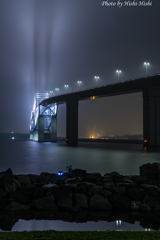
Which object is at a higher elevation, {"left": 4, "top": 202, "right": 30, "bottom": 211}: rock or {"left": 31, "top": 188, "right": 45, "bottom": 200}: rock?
{"left": 31, "top": 188, "right": 45, "bottom": 200}: rock

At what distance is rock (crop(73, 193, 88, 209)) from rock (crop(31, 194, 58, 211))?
717 mm

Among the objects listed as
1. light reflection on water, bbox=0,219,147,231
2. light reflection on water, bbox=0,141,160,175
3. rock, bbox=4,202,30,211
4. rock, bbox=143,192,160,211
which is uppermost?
rock, bbox=143,192,160,211

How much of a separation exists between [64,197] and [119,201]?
6.07 ft

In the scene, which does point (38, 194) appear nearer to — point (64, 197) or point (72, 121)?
point (64, 197)

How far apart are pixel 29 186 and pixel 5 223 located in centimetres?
257

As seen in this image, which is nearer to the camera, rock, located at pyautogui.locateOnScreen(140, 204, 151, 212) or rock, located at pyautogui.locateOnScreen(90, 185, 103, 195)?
rock, located at pyautogui.locateOnScreen(140, 204, 151, 212)

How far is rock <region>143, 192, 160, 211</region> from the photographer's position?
29.1 feet

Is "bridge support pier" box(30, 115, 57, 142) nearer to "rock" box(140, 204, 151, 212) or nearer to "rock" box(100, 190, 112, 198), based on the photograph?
"rock" box(100, 190, 112, 198)

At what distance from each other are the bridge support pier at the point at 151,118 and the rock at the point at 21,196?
5171 centimetres

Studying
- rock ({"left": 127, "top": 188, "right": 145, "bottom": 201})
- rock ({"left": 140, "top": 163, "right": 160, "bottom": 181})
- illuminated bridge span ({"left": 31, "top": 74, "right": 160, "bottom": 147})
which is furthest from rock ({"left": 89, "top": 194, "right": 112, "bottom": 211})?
illuminated bridge span ({"left": 31, "top": 74, "right": 160, "bottom": 147})
